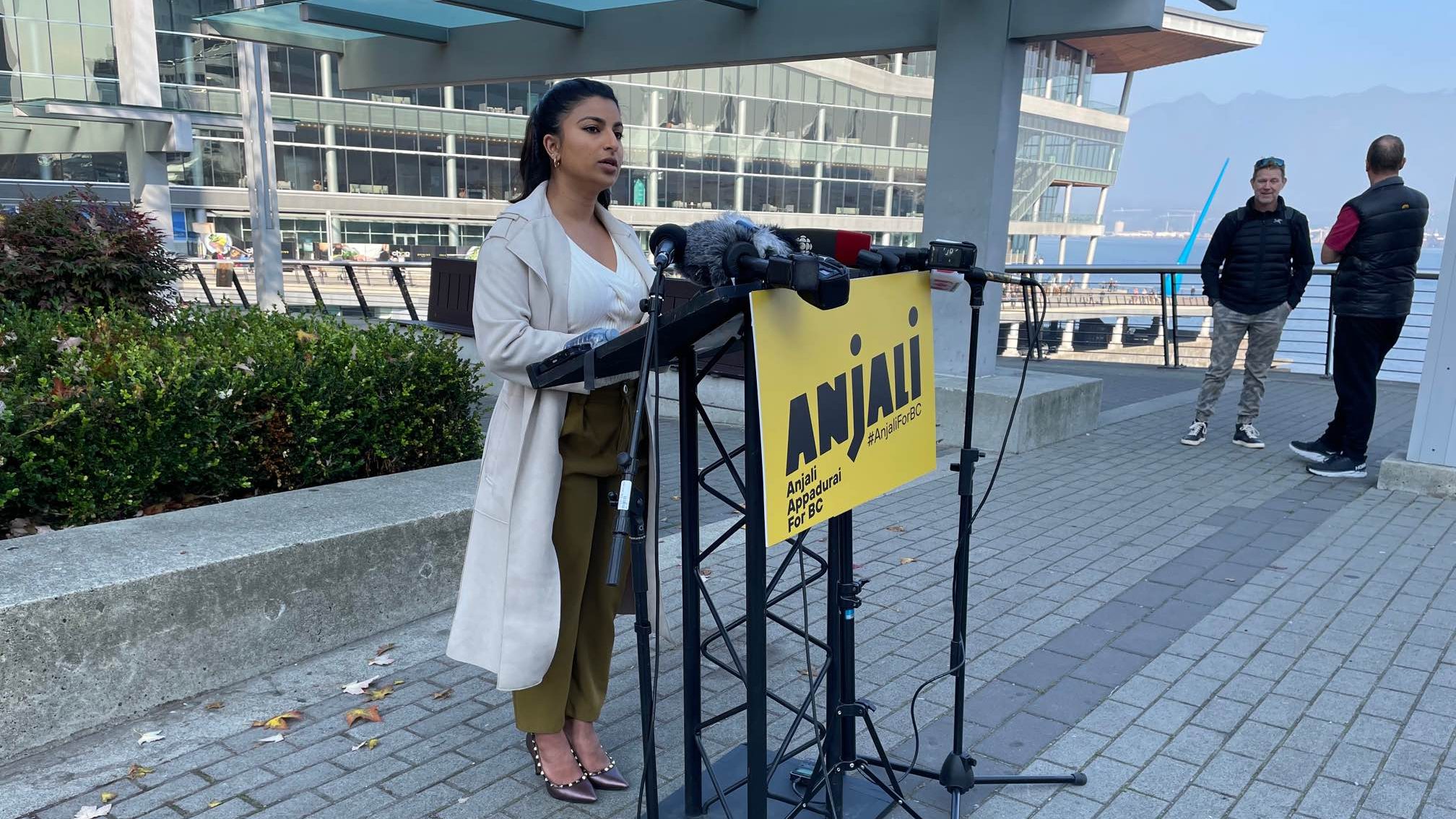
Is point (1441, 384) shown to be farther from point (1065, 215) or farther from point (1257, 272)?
point (1065, 215)

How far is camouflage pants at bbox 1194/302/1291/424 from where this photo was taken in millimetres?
7480

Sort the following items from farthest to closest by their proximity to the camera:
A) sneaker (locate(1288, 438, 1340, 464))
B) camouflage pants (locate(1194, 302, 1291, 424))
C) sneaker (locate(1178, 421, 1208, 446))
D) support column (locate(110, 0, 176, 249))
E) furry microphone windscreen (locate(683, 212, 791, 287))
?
support column (locate(110, 0, 176, 249))
sneaker (locate(1178, 421, 1208, 446))
camouflage pants (locate(1194, 302, 1291, 424))
sneaker (locate(1288, 438, 1340, 464))
furry microphone windscreen (locate(683, 212, 791, 287))

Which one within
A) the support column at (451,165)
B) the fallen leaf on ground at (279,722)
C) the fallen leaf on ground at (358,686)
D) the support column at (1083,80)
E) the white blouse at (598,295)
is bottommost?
the fallen leaf on ground at (358,686)

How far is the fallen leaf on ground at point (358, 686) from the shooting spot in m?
3.57

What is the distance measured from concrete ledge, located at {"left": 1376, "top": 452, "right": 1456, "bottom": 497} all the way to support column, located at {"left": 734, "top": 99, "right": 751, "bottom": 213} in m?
50.9

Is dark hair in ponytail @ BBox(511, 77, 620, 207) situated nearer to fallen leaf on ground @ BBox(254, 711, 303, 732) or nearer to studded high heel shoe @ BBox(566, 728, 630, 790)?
studded high heel shoe @ BBox(566, 728, 630, 790)

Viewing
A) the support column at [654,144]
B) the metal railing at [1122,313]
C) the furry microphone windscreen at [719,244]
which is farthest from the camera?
the support column at [654,144]

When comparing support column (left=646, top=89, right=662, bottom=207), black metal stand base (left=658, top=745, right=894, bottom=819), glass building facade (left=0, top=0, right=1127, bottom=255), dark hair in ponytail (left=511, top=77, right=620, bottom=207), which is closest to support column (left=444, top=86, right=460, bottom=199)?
glass building facade (left=0, top=0, right=1127, bottom=255)

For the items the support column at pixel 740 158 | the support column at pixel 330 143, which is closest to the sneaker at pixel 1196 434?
the support column at pixel 330 143

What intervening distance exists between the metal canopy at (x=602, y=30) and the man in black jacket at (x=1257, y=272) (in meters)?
1.52

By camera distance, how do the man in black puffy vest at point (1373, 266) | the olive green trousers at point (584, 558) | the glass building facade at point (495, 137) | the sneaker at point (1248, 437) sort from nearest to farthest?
the olive green trousers at point (584, 558) → the man in black puffy vest at point (1373, 266) → the sneaker at point (1248, 437) → the glass building facade at point (495, 137)

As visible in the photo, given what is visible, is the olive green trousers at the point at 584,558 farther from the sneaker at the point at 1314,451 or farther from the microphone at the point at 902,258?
the sneaker at the point at 1314,451

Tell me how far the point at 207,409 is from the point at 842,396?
9.87ft

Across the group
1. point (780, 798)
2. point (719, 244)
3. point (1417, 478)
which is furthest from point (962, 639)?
point (1417, 478)
